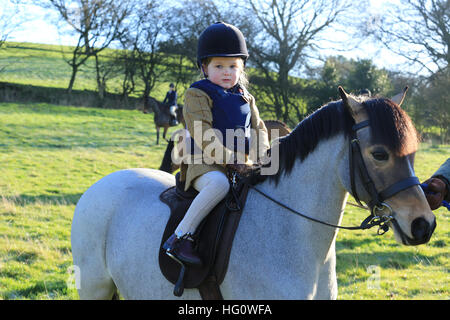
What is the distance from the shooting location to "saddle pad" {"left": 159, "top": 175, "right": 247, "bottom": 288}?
256cm

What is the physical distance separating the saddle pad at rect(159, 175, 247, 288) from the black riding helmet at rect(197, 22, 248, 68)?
1067 mm

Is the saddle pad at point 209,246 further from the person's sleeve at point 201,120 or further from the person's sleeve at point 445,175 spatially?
the person's sleeve at point 445,175

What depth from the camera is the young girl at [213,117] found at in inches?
103

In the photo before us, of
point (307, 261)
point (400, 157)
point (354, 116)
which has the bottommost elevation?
point (307, 261)

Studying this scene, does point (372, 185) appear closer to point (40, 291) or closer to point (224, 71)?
point (224, 71)

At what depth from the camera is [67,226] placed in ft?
24.8

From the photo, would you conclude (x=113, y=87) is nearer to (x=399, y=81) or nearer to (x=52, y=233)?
(x=399, y=81)

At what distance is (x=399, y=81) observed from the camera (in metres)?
23.2

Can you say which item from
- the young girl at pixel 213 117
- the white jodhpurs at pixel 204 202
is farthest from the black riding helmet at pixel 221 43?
the white jodhpurs at pixel 204 202

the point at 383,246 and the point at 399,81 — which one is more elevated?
the point at 399,81

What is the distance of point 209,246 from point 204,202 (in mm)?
306
